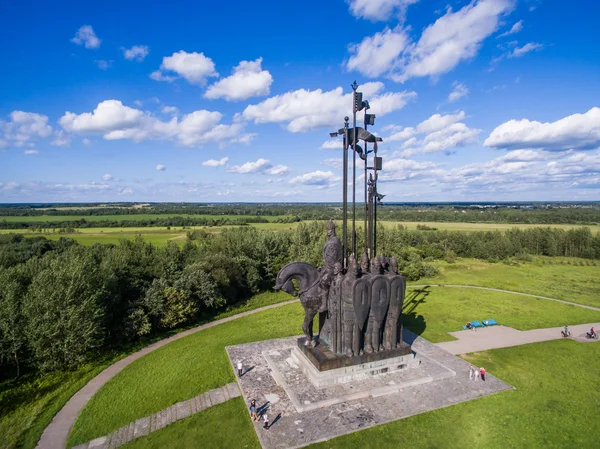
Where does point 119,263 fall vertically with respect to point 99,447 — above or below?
above

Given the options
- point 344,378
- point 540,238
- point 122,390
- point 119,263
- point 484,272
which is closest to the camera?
point 344,378

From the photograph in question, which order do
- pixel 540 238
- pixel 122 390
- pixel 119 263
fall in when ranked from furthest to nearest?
pixel 540 238
pixel 119 263
pixel 122 390

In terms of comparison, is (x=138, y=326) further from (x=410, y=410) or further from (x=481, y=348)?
(x=481, y=348)

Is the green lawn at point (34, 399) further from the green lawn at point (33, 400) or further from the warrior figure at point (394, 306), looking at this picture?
the warrior figure at point (394, 306)

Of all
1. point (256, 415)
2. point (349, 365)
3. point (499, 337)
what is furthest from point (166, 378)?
point (499, 337)

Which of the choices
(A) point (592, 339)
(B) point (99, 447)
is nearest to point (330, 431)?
(B) point (99, 447)

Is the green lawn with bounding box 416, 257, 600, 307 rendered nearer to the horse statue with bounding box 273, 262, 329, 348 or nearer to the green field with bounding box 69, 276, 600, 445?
the green field with bounding box 69, 276, 600, 445

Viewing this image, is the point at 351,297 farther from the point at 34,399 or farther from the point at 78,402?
the point at 34,399

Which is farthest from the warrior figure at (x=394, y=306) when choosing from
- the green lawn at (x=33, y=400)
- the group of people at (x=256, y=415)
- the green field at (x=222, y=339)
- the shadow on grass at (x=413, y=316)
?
the green lawn at (x=33, y=400)

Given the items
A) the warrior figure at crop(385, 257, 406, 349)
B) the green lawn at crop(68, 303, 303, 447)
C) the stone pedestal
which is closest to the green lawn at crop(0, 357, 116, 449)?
the green lawn at crop(68, 303, 303, 447)
